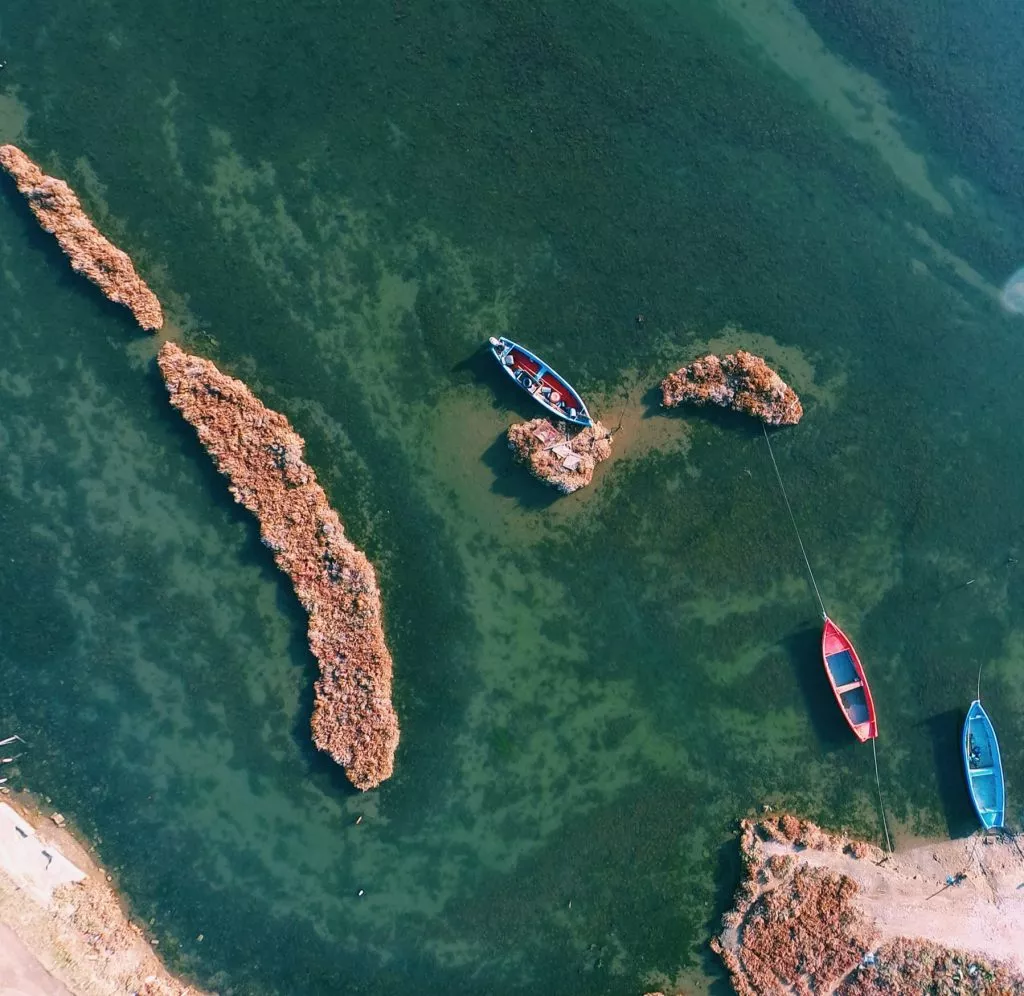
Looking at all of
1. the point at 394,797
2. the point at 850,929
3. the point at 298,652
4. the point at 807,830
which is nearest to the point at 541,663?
the point at 394,797

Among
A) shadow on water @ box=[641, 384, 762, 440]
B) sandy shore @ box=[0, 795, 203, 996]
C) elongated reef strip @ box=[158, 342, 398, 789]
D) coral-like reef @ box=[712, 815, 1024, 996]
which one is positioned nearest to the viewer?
sandy shore @ box=[0, 795, 203, 996]

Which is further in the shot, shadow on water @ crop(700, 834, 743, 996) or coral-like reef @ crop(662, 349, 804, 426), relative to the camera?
shadow on water @ crop(700, 834, 743, 996)

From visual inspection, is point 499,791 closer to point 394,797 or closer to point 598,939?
point 394,797

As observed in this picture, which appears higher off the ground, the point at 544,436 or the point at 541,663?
the point at 544,436

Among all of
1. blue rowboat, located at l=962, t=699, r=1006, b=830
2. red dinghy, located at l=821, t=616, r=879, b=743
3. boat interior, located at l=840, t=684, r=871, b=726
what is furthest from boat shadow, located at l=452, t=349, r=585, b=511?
blue rowboat, located at l=962, t=699, r=1006, b=830

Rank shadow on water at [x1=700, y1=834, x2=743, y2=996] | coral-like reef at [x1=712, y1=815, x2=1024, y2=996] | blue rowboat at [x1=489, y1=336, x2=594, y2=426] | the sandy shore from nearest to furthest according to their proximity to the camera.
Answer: the sandy shore → blue rowboat at [x1=489, y1=336, x2=594, y2=426] → coral-like reef at [x1=712, y1=815, x2=1024, y2=996] → shadow on water at [x1=700, y1=834, x2=743, y2=996]

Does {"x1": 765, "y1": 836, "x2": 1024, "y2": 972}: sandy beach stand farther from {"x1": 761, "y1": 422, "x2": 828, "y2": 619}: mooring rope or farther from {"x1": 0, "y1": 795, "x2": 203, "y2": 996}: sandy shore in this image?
{"x1": 0, "y1": 795, "x2": 203, "y2": 996}: sandy shore

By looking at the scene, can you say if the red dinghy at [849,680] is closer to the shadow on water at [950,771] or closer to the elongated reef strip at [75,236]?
the shadow on water at [950,771]

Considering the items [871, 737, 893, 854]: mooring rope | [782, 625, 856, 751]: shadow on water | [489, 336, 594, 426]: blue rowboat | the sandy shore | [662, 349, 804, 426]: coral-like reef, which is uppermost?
[662, 349, 804, 426]: coral-like reef
